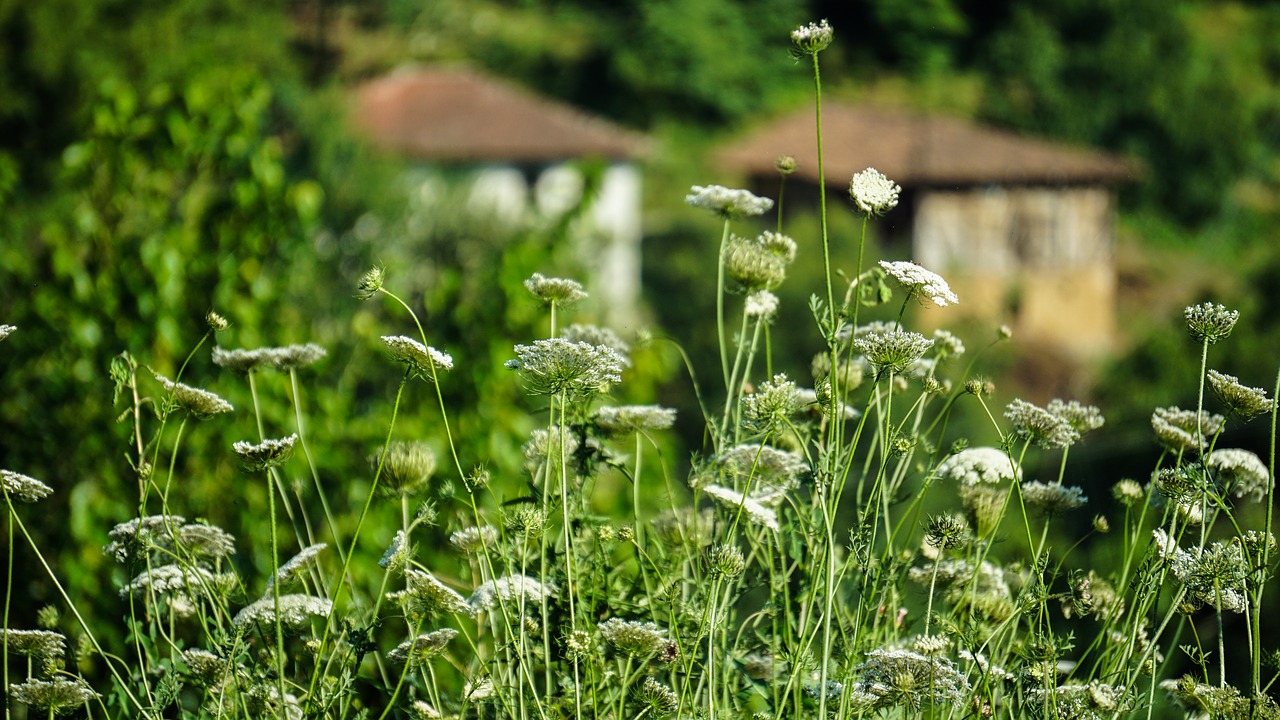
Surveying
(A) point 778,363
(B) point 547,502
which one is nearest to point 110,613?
(B) point 547,502

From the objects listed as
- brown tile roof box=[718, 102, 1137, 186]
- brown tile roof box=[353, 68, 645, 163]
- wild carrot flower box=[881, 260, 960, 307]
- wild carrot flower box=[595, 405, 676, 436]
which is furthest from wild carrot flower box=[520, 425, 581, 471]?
brown tile roof box=[718, 102, 1137, 186]

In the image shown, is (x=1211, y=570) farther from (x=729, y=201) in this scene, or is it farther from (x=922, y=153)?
(x=922, y=153)

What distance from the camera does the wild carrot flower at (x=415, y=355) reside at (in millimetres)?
1347

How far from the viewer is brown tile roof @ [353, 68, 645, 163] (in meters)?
23.9

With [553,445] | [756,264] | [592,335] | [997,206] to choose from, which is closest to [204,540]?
[553,445]

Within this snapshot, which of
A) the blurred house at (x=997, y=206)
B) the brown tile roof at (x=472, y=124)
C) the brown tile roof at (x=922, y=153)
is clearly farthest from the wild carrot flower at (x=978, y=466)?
the blurred house at (x=997, y=206)

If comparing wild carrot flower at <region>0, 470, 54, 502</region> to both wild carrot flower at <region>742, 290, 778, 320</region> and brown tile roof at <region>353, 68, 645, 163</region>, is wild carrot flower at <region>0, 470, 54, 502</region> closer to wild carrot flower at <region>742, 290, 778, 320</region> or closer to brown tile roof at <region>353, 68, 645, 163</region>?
Result: wild carrot flower at <region>742, 290, 778, 320</region>

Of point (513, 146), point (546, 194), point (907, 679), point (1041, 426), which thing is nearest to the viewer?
point (907, 679)

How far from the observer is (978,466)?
1.56 metres

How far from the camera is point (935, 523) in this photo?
4.71ft

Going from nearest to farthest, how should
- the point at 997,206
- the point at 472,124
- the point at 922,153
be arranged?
1. the point at 472,124
2. the point at 922,153
3. the point at 997,206

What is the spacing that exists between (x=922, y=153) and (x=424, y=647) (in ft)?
89.9

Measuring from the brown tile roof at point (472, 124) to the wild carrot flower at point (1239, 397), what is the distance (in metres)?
21.6

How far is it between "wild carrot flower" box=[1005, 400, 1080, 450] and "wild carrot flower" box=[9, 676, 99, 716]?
3.72ft
